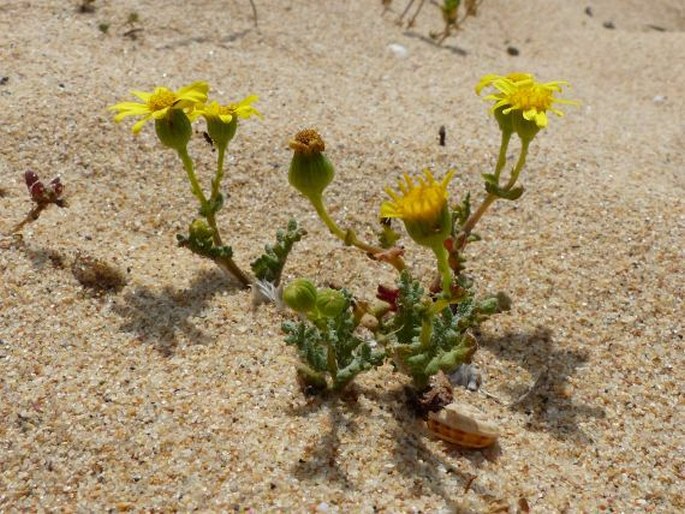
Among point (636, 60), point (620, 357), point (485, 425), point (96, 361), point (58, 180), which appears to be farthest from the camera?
point (636, 60)

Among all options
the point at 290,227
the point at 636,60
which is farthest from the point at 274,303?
the point at 636,60

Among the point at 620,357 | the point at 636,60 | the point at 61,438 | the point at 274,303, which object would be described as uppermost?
the point at 636,60

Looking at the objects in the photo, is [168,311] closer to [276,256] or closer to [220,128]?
[276,256]

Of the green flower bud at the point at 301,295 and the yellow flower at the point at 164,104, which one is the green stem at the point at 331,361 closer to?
the green flower bud at the point at 301,295

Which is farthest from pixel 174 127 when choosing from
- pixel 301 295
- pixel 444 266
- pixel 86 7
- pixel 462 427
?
pixel 86 7

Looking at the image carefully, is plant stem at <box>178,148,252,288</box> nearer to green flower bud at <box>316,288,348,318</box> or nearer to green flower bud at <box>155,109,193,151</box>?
green flower bud at <box>155,109,193,151</box>

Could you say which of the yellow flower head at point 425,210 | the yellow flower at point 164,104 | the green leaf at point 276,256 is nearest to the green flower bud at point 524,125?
the yellow flower head at point 425,210

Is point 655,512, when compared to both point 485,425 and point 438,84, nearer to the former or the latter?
point 485,425

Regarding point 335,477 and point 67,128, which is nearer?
point 335,477
